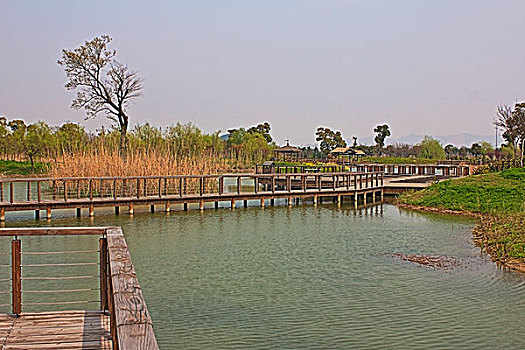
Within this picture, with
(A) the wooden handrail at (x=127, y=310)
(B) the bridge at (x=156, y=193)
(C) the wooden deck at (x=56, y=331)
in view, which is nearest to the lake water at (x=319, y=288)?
(B) the bridge at (x=156, y=193)

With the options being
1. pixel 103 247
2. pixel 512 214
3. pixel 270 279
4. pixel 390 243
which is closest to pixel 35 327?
pixel 103 247

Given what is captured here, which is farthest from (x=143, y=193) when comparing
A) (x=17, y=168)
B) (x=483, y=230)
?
(x=17, y=168)

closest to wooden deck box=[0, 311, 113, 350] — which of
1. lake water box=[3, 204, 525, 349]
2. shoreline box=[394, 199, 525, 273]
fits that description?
lake water box=[3, 204, 525, 349]

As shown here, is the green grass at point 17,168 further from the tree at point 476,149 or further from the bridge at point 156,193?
the tree at point 476,149

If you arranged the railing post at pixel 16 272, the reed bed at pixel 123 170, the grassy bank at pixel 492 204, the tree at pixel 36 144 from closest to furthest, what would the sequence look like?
the railing post at pixel 16 272 → the grassy bank at pixel 492 204 → the reed bed at pixel 123 170 → the tree at pixel 36 144

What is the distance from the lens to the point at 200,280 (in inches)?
307

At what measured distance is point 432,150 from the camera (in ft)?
173

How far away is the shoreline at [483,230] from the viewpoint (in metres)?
8.98

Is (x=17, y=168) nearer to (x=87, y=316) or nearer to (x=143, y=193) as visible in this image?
(x=143, y=193)

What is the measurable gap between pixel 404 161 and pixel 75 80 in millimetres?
28888

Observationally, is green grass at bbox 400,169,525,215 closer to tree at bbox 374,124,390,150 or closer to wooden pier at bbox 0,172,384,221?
wooden pier at bbox 0,172,384,221

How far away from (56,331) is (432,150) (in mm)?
51965

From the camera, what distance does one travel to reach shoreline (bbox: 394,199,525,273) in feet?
29.5

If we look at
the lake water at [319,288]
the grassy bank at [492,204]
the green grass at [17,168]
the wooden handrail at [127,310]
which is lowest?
the lake water at [319,288]
